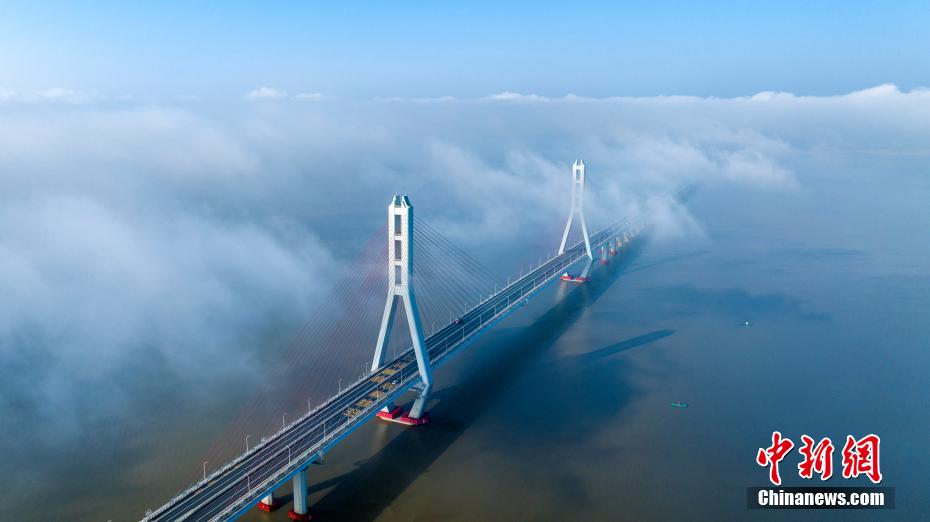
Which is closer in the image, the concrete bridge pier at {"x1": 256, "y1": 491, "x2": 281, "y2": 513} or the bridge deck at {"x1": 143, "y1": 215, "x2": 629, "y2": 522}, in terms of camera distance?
the bridge deck at {"x1": 143, "y1": 215, "x2": 629, "y2": 522}

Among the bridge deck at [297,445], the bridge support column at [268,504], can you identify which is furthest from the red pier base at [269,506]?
the bridge deck at [297,445]

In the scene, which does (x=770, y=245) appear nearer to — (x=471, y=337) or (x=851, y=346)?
(x=851, y=346)

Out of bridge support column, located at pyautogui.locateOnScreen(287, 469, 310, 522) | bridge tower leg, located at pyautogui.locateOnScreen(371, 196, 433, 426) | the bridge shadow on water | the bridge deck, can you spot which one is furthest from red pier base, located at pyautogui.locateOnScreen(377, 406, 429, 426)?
bridge support column, located at pyautogui.locateOnScreen(287, 469, 310, 522)

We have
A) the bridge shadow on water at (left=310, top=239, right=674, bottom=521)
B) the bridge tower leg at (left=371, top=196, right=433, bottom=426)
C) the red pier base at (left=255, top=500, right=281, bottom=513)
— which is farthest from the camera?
the bridge tower leg at (left=371, top=196, right=433, bottom=426)

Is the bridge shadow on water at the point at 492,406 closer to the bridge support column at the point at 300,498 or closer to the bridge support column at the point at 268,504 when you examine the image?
the bridge support column at the point at 300,498

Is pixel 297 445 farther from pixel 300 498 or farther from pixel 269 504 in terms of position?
pixel 269 504

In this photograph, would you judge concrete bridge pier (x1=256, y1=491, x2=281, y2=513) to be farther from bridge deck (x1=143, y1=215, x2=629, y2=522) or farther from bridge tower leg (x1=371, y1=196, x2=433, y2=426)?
bridge tower leg (x1=371, y1=196, x2=433, y2=426)

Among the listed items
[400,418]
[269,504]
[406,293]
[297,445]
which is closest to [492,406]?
[400,418]
